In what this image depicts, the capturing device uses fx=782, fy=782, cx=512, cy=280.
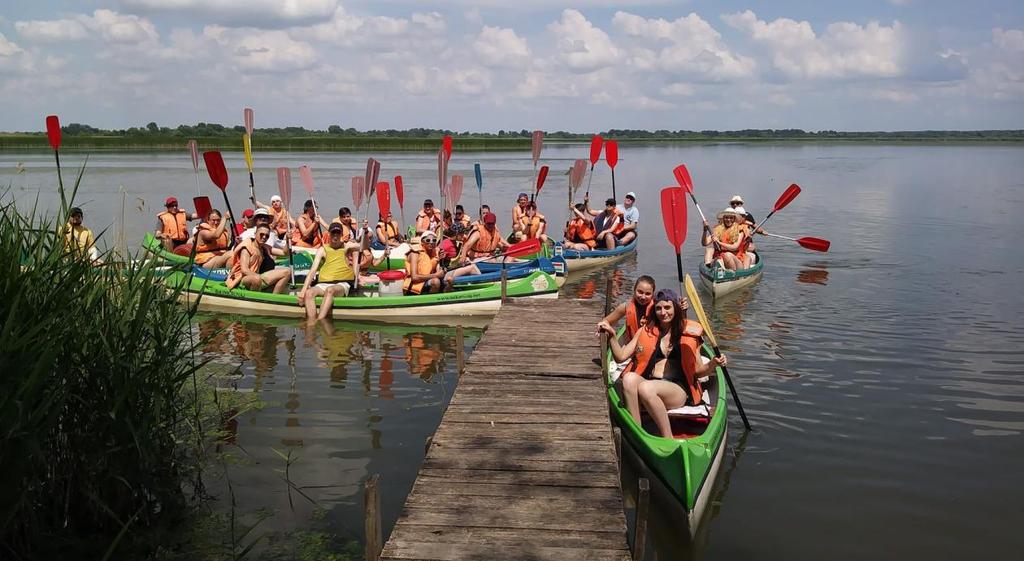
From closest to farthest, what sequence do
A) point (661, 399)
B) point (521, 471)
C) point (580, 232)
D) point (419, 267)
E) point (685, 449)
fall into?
1. point (521, 471)
2. point (685, 449)
3. point (661, 399)
4. point (419, 267)
5. point (580, 232)

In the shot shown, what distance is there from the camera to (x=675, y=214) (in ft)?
30.9

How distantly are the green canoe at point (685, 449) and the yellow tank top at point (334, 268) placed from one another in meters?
6.21

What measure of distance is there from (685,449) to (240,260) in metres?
9.18

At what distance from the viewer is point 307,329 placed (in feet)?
39.1

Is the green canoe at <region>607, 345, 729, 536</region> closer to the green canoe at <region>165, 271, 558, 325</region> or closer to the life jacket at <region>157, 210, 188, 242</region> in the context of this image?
the green canoe at <region>165, 271, 558, 325</region>

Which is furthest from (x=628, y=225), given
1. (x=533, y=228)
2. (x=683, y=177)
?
(x=683, y=177)

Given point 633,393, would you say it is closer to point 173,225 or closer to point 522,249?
point 522,249

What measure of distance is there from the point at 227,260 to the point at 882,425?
11.1 meters

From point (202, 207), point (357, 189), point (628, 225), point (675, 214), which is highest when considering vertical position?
point (357, 189)

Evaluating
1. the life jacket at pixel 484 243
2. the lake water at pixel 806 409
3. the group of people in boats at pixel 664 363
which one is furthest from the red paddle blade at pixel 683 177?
the group of people in boats at pixel 664 363

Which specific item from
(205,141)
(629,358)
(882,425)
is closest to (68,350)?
(629,358)

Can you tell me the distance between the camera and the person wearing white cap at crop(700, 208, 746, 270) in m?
14.6

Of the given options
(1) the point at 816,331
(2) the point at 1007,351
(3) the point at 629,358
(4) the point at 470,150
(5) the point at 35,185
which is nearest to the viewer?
(3) the point at 629,358

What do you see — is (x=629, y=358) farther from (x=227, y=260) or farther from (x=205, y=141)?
(x=205, y=141)
